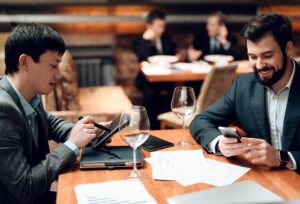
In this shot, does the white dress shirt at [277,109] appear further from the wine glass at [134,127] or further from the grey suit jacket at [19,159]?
the grey suit jacket at [19,159]

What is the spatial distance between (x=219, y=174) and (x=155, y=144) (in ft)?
1.20

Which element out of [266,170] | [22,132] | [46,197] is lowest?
[46,197]

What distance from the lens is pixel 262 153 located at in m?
1.52

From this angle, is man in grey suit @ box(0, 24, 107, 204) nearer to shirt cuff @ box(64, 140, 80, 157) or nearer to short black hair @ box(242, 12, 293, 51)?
shirt cuff @ box(64, 140, 80, 157)

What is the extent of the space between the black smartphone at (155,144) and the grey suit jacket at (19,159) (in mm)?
323

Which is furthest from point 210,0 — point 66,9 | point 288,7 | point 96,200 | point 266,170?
point 96,200

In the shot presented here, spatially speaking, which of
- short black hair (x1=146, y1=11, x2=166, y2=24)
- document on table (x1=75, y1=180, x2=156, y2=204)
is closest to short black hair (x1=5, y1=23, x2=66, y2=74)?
document on table (x1=75, y1=180, x2=156, y2=204)

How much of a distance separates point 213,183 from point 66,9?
13.6ft

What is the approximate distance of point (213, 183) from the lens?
4.60ft

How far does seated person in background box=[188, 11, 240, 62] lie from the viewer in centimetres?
490

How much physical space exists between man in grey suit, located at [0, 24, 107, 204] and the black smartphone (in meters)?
0.21

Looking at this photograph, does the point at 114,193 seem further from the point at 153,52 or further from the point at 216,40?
the point at 216,40

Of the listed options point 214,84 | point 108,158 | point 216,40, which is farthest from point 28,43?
point 216,40

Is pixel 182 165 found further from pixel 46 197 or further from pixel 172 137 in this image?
pixel 46 197
